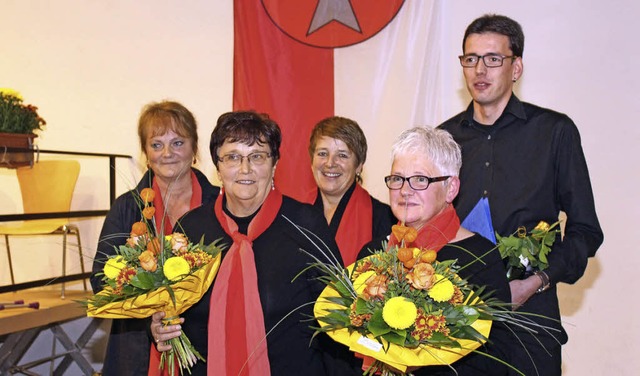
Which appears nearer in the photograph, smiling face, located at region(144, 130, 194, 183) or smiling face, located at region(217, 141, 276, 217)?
smiling face, located at region(217, 141, 276, 217)

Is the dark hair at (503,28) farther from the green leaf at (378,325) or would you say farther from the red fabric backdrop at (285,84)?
the red fabric backdrop at (285,84)

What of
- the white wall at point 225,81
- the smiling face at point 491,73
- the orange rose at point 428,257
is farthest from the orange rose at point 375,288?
the white wall at point 225,81

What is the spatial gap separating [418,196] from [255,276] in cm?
67

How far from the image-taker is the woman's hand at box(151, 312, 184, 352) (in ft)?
7.32

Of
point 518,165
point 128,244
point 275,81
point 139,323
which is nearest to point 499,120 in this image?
point 518,165

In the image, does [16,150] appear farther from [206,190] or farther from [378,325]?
[378,325]

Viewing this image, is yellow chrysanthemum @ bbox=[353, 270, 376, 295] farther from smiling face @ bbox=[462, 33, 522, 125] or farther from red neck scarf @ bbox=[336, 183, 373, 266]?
red neck scarf @ bbox=[336, 183, 373, 266]

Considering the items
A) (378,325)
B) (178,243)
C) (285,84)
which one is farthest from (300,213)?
(285,84)

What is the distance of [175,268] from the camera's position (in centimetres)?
208

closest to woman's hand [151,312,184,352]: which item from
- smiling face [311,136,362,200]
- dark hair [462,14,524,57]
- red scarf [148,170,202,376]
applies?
red scarf [148,170,202,376]

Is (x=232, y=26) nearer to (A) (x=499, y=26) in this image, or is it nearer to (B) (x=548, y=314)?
(A) (x=499, y=26)

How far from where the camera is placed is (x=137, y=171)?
226 inches

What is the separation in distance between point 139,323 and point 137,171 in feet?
9.63

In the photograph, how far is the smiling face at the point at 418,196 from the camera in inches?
81.0
